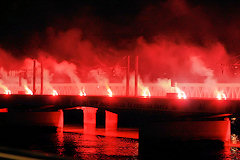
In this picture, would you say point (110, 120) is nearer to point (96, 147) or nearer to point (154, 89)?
point (154, 89)

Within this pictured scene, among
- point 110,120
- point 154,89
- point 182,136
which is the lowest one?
point 182,136

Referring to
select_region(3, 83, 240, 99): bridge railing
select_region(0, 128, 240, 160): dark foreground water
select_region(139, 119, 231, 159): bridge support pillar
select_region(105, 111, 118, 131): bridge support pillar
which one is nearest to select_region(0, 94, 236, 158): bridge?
select_region(139, 119, 231, 159): bridge support pillar

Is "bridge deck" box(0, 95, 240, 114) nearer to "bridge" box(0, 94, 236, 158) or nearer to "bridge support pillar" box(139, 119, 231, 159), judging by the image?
"bridge" box(0, 94, 236, 158)

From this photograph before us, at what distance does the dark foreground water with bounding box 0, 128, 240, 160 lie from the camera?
36531mm

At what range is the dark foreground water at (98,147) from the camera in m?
36.5

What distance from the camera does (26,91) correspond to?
73875 mm

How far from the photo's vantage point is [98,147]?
41.9 meters

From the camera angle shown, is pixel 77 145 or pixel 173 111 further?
pixel 173 111

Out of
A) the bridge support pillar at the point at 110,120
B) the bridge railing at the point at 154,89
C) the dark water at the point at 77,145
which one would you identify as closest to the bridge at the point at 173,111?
the dark water at the point at 77,145

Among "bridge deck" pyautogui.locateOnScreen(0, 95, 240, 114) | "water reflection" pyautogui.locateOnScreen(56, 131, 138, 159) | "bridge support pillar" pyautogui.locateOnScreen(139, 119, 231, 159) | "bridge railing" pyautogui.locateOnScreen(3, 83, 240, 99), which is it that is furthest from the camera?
"bridge railing" pyautogui.locateOnScreen(3, 83, 240, 99)

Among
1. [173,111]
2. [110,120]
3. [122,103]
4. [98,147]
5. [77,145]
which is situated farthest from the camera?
[110,120]

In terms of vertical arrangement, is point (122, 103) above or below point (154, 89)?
below

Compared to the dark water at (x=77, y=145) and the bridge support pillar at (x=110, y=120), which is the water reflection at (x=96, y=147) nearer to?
the dark water at (x=77, y=145)

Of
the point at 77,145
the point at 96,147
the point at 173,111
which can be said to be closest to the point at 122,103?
the point at 173,111
